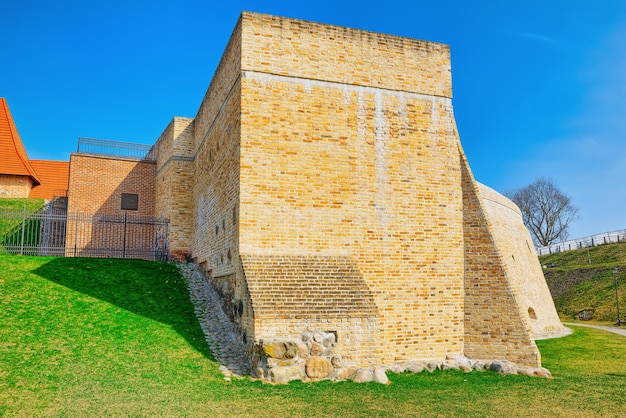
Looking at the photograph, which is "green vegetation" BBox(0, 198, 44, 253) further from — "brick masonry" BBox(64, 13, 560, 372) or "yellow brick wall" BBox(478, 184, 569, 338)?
"yellow brick wall" BBox(478, 184, 569, 338)

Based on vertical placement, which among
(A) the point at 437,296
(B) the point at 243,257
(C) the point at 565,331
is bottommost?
(C) the point at 565,331

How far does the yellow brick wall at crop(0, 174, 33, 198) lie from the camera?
2312cm

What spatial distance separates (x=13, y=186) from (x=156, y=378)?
19547 millimetres

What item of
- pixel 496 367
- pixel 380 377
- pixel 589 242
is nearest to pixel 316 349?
pixel 380 377

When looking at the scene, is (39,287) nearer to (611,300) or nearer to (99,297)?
(99,297)

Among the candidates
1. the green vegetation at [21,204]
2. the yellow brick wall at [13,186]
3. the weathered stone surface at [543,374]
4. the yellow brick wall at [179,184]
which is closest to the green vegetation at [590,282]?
the weathered stone surface at [543,374]

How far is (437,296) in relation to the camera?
34.1 feet

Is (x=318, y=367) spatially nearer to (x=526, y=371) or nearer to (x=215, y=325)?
(x=215, y=325)

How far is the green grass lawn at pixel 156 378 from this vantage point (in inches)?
267

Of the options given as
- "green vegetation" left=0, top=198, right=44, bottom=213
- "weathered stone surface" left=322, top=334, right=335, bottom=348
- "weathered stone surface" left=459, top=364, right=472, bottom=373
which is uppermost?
"green vegetation" left=0, top=198, right=44, bottom=213

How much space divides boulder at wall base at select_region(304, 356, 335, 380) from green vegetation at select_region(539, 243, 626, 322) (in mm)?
22765

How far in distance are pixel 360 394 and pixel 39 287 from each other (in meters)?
7.18

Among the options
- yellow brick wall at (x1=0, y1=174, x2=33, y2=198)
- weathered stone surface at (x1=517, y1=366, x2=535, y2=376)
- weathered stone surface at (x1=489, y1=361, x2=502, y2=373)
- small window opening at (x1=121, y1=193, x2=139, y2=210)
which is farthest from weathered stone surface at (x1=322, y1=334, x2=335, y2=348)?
yellow brick wall at (x1=0, y1=174, x2=33, y2=198)

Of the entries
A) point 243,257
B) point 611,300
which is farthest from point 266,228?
point 611,300
